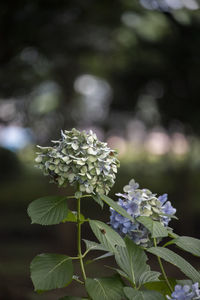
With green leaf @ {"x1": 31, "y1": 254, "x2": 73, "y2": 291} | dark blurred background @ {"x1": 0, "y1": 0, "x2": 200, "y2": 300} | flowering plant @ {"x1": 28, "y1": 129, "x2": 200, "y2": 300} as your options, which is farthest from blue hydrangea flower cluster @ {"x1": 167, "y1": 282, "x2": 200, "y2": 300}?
dark blurred background @ {"x1": 0, "y1": 0, "x2": 200, "y2": 300}

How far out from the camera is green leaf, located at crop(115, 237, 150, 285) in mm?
1052

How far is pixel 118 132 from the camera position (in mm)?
9656

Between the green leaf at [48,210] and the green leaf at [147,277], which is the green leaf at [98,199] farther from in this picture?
the green leaf at [147,277]

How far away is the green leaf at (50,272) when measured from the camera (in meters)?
0.97

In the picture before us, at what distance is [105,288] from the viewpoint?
1.00 metres

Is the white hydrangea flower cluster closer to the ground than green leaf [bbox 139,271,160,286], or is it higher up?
higher up

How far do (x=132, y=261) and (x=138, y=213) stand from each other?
125 mm

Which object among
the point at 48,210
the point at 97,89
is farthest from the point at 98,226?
the point at 97,89

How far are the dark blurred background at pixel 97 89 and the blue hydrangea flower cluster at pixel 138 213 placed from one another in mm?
2505

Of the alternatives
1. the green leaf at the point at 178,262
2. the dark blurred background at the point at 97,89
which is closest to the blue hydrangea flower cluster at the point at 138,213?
the green leaf at the point at 178,262

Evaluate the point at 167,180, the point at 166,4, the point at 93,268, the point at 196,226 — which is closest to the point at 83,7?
the point at 166,4

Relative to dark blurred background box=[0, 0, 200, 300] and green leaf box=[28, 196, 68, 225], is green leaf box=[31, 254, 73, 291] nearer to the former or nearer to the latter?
green leaf box=[28, 196, 68, 225]

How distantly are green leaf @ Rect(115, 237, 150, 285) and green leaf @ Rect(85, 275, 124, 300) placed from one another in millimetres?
39

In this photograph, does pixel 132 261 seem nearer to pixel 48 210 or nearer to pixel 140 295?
pixel 140 295
